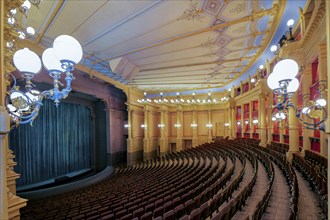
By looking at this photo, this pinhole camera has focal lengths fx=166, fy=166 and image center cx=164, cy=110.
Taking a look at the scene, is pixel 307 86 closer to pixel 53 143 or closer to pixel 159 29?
pixel 159 29

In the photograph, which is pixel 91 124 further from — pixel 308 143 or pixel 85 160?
pixel 308 143

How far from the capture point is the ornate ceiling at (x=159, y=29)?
436cm

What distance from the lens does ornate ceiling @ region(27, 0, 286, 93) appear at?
4363 mm

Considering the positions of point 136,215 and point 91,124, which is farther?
point 91,124

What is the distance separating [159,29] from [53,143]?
33.4 feet

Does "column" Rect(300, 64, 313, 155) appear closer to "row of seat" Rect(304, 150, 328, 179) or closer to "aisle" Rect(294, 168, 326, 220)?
"row of seat" Rect(304, 150, 328, 179)

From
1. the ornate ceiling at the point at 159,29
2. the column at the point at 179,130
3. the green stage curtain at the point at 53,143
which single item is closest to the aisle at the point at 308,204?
the ornate ceiling at the point at 159,29

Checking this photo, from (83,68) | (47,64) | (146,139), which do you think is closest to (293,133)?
(47,64)

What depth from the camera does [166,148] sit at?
1591cm

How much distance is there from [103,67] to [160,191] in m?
6.83

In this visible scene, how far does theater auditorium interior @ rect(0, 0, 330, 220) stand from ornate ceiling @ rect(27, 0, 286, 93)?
0.04m

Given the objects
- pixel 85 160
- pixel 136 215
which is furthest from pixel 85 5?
pixel 85 160

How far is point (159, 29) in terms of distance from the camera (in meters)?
5.25

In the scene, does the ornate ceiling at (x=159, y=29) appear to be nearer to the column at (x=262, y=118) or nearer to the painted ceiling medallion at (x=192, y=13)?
the painted ceiling medallion at (x=192, y=13)
